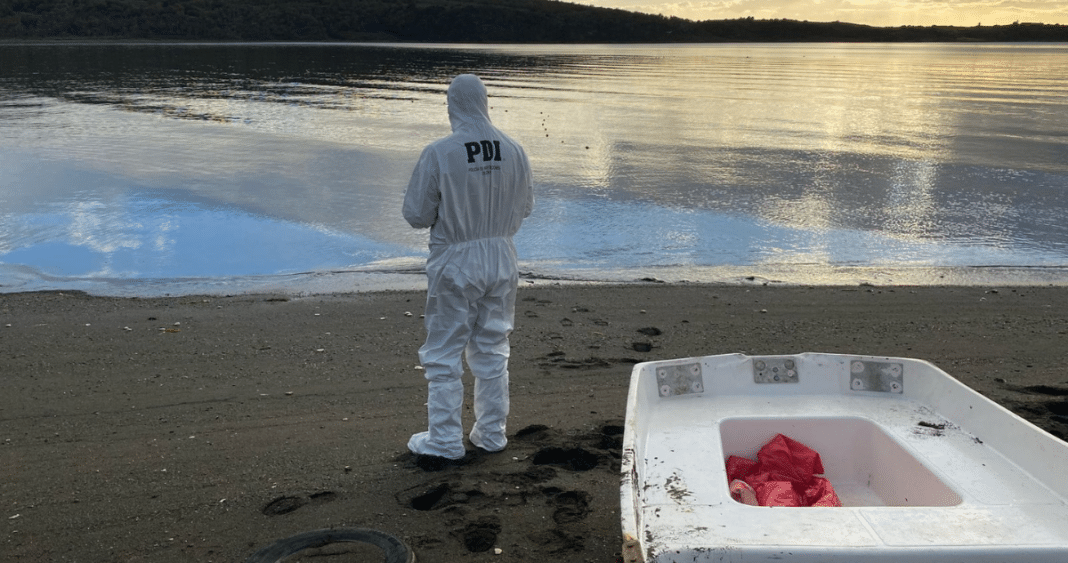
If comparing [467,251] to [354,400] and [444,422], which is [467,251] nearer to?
[444,422]

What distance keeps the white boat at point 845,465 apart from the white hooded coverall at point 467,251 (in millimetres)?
941

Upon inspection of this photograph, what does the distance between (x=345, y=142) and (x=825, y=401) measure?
1836 cm

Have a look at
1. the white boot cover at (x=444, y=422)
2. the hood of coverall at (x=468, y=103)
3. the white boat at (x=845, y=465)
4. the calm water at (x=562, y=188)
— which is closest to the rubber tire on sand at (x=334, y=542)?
the white boot cover at (x=444, y=422)

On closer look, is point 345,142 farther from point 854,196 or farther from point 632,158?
point 854,196

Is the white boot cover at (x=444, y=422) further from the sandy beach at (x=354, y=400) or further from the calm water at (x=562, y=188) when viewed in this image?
the calm water at (x=562, y=188)

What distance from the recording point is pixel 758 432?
4.76 metres

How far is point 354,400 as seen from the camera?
6.40m

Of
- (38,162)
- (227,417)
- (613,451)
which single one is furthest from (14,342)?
(38,162)

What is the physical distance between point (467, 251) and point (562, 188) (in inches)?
442

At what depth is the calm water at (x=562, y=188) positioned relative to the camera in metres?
11.0

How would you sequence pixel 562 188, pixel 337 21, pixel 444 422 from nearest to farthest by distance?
1. pixel 444 422
2. pixel 562 188
3. pixel 337 21

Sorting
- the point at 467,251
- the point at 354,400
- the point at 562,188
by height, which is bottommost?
the point at 354,400

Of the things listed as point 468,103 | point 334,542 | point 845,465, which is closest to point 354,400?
point 334,542

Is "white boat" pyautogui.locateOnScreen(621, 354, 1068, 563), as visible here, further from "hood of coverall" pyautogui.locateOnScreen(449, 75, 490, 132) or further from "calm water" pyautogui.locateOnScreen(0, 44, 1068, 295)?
"calm water" pyautogui.locateOnScreen(0, 44, 1068, 295)
